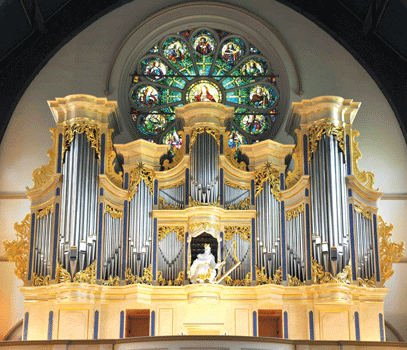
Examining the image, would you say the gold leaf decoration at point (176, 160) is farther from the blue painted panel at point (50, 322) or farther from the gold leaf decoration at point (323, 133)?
the blue painted panel at point (50, 322)

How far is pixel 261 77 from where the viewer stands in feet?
67.2

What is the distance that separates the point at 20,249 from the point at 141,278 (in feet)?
8.94

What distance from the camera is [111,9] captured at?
67.1 ft

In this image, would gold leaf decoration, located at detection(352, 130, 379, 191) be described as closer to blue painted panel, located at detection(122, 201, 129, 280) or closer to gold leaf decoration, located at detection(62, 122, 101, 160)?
blue painted panel, located at detection(122, 201, 129, 280)

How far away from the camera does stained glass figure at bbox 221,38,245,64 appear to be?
68.1 ft

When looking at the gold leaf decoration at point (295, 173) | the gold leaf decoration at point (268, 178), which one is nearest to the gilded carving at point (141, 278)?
the gold leaf decoration at point (268, 178)

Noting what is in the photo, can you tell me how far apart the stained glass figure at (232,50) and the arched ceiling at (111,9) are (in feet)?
5.16

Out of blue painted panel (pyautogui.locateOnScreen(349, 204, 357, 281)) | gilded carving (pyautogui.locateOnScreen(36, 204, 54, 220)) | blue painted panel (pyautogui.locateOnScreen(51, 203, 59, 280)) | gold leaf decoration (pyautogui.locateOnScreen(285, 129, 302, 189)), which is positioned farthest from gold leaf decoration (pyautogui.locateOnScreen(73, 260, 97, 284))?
blue painted panel (pyautogui.locateOnScreen(349, 204, 357, 281))

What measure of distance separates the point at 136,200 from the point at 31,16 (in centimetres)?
562

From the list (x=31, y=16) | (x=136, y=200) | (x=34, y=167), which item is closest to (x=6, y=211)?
(x=34, y=167)

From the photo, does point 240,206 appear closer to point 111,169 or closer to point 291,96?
point 111,169

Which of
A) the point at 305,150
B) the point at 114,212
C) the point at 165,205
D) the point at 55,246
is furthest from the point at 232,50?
the point at 55,246

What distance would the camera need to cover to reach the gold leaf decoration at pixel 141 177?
17344mm

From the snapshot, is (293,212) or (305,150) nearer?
(293,212)
